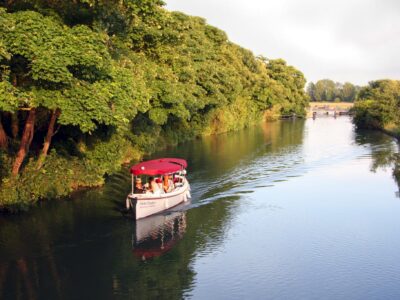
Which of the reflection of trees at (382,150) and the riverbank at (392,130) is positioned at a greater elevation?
the riverbank at (392,130)

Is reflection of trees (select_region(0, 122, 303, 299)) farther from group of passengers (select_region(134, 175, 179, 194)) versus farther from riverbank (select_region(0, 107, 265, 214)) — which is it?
group of passengers (select_region(134, 175, 179, 194))

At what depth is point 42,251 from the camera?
21391mm

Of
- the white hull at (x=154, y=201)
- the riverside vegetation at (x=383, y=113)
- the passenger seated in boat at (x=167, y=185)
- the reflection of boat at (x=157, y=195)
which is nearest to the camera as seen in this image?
the white hull at (x=154, y=201)

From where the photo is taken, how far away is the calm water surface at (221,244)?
1808 cm

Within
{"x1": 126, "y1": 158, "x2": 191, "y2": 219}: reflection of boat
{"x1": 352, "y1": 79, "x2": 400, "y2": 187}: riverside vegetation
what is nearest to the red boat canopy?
{"x1": 126, "y1": 158, "x2": 191, "y2": 219}: reflection of boat

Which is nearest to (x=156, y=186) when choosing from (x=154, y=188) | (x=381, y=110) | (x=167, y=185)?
(x=154, y=188)

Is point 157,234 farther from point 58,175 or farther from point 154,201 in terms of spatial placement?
point 58,175

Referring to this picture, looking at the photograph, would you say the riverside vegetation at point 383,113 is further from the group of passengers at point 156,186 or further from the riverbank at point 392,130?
the group of passengers at point 156,186

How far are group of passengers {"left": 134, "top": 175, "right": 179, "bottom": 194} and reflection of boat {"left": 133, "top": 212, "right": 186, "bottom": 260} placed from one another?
1.53 meters

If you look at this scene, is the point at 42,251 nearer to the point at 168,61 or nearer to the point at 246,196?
the point at 246,196

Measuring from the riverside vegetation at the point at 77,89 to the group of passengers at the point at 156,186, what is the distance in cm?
352

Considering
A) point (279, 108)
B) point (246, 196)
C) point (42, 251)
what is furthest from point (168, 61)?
point (279, 108)

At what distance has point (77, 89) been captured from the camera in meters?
22.5

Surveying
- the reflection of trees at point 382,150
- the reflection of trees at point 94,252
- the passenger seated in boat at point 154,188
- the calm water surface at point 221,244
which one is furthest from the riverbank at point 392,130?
the passenger seated in boat at point 154,188
